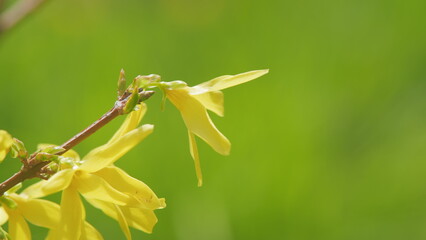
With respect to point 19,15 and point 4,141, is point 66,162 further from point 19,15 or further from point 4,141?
point 19,15

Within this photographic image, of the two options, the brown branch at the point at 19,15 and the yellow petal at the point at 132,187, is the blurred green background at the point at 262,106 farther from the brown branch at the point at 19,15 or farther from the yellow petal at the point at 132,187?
the yellow petal at the point at 132,187

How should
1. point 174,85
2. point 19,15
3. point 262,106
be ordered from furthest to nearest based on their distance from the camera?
point 262,106 → point 19,15 → point 174,85

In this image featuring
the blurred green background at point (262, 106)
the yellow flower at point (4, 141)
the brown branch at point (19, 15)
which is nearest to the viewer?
the yellow flower at point (4, 141)

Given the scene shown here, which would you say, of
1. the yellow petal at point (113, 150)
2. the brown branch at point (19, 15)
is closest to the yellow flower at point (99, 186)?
the yellow petal at point (113, 150)

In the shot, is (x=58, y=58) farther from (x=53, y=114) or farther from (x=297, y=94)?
(x=297, y=94)

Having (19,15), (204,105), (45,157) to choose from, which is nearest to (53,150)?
(45,157)

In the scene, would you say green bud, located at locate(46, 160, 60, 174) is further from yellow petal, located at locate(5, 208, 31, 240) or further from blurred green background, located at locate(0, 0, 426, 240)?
→ blurred green background, located at locate(0, 0, 426, 240)

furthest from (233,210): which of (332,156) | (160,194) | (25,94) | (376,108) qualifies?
(25,94)
